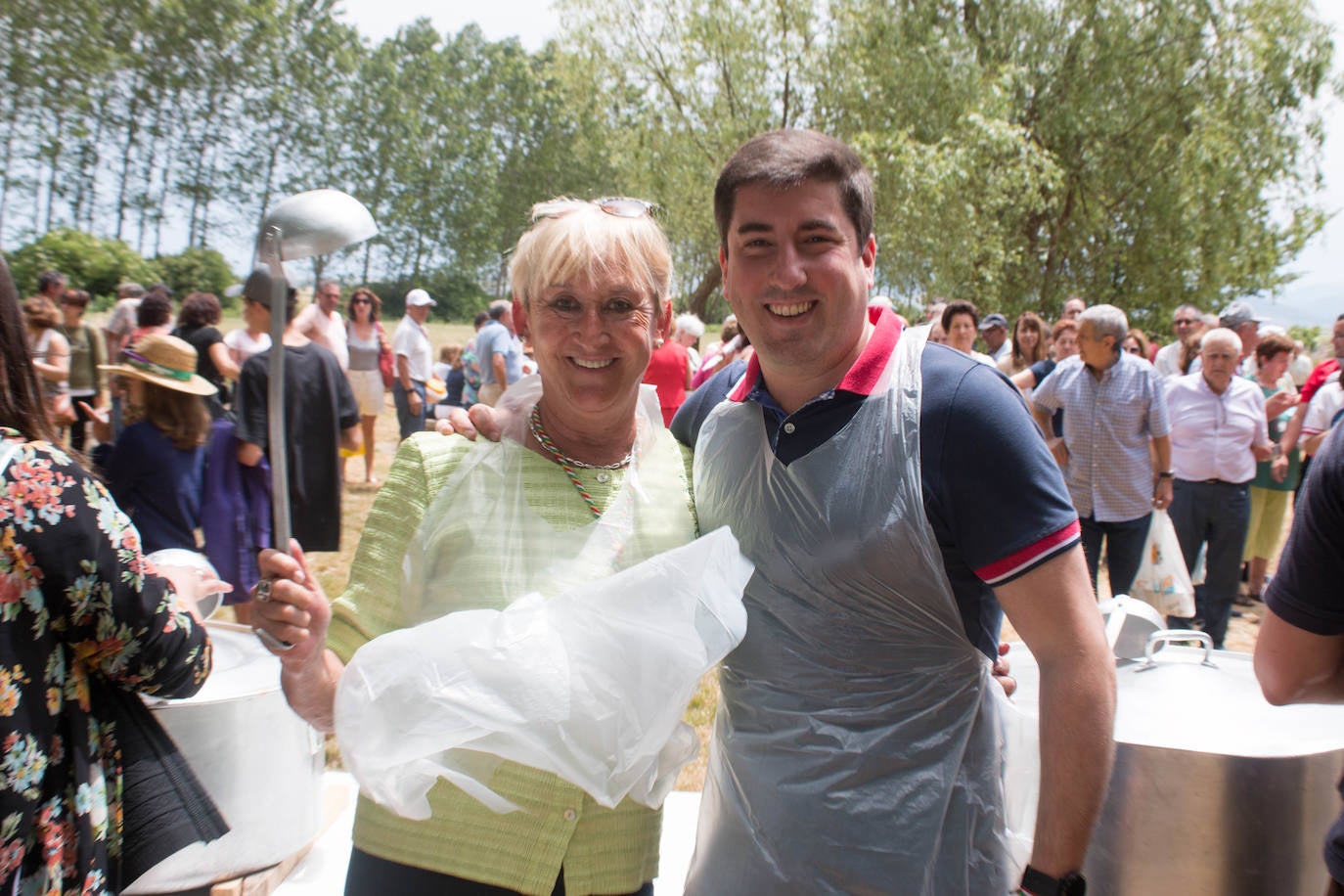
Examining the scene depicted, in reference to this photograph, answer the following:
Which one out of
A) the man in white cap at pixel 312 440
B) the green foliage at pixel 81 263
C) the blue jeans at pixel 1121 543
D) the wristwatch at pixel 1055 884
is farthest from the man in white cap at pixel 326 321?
the green foliage at pixel 81 263

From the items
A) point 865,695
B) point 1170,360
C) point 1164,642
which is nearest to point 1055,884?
point 865,695

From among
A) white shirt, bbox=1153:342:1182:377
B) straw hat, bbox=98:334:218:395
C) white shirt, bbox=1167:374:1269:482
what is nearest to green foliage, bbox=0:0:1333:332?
white shirt, bbox=1153:342:1182:377

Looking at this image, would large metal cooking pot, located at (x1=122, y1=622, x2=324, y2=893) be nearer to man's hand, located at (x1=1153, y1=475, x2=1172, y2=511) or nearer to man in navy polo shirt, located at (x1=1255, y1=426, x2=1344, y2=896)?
man in navy polo shirt, located at (x1=1255, y1=426, x2=1344, y2=896)

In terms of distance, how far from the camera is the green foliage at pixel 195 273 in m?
24.7

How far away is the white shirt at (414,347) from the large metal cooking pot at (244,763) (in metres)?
5.61

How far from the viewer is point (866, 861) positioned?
1283mm

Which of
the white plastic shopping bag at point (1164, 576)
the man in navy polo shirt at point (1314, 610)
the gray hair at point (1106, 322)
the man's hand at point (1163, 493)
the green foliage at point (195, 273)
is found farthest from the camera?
the green foliage at point (195, 273)

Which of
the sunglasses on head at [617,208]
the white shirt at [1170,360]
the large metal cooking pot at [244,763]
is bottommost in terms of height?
the large metal cooking pot at [244,763]

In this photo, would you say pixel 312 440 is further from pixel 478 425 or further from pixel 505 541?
pixel 505 541

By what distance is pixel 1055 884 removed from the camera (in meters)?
1.19

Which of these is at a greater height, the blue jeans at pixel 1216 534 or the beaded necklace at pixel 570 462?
the beaded necklace at pixel 570 462

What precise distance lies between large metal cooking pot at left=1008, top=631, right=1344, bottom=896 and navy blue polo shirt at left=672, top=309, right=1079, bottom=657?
65cm

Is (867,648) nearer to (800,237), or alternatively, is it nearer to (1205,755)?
(800,237)

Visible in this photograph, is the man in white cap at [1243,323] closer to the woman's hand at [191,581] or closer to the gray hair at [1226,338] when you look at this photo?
the gray hair at [1226,338]
